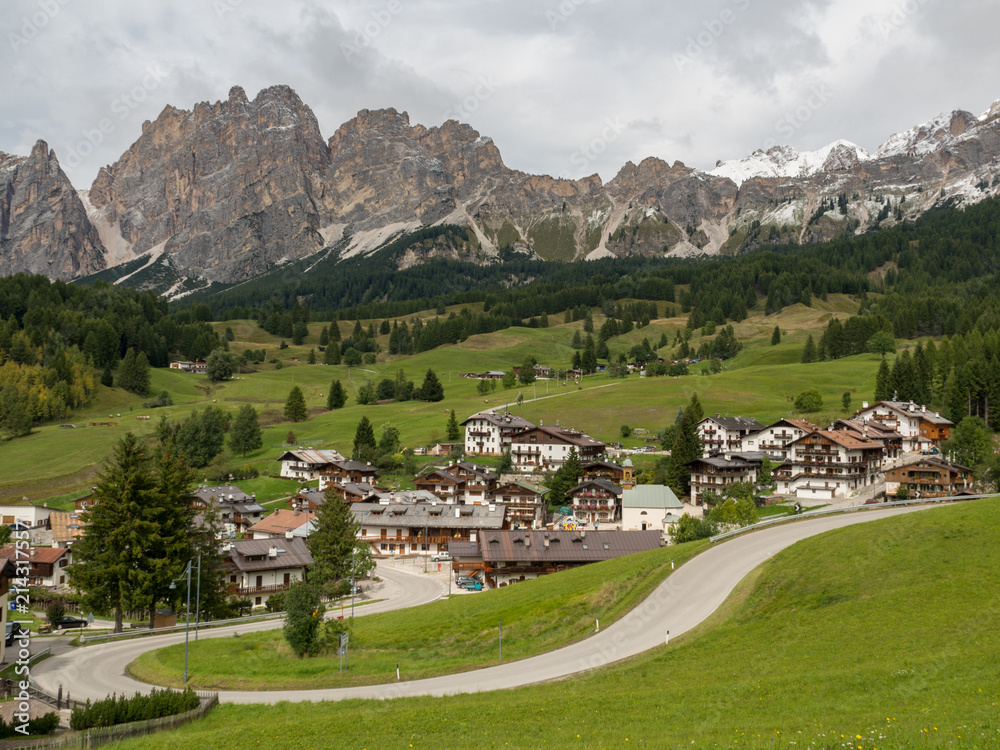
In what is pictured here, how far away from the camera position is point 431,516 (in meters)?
95.3

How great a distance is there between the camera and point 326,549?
70375 mm

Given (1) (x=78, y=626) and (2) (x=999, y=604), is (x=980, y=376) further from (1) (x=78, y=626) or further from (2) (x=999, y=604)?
(1) (x=78, y=626)

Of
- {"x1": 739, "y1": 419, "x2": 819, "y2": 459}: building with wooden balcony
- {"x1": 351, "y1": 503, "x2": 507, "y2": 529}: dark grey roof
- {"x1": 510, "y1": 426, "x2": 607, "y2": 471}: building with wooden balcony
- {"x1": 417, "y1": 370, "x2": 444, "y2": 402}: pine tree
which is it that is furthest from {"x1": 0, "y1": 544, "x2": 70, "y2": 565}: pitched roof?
{"x1": 417, "y1": 370, "x2": 444, "y2": 402}: pine tree

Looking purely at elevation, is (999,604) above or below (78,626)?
above

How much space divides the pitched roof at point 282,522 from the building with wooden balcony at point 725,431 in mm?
68885

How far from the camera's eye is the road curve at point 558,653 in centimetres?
3203

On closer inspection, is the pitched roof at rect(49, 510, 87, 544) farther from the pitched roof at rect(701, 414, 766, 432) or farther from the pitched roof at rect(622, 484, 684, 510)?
the pitched roof at rect(701, 414, 766, 432)

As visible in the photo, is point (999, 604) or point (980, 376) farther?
point (980, 376)

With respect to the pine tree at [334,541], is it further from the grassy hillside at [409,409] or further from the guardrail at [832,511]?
the grassy hillside at [409,409]

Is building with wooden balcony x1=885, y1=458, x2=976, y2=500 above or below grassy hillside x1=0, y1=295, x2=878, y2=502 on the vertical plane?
below

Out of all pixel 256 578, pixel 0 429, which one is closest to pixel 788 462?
pixel 256 578

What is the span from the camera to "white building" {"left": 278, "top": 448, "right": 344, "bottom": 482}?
123m

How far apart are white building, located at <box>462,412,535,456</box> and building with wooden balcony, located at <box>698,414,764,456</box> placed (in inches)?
1287

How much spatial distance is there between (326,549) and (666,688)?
50093mm
